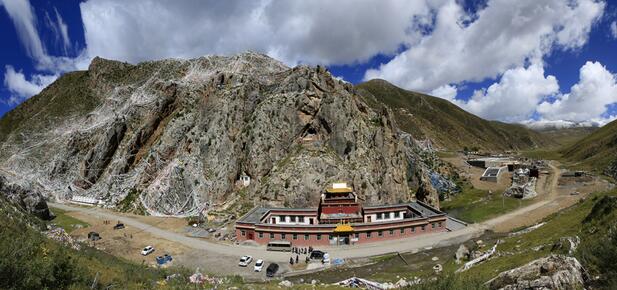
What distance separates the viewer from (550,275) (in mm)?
14547

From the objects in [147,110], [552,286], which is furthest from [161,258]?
[147,110]

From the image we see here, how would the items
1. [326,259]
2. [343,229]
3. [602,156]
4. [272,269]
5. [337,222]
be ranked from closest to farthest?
[272,269], [326,259], [343,229], [337,222], [602,156]

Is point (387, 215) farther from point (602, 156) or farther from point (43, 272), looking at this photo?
point (602, 156)

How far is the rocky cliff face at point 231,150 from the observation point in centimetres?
6981

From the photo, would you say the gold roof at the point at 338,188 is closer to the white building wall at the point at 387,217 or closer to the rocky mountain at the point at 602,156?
the white building wall at the point at 387,217

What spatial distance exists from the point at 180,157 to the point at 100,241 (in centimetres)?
3126

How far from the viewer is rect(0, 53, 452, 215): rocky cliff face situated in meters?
Result: 69.8

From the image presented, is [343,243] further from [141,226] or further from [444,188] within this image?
[444,188]

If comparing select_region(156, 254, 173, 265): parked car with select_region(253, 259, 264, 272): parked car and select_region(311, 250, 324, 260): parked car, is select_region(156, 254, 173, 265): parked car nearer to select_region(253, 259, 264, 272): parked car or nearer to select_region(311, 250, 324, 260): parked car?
select_region(253, 259, 264, 272): parked car

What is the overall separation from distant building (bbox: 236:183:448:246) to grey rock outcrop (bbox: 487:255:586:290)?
123 feet

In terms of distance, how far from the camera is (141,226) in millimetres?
62219

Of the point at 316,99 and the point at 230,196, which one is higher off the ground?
the point at 316,99

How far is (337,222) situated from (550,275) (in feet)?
139

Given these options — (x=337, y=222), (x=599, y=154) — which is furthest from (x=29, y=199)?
(x=599, y=154)
